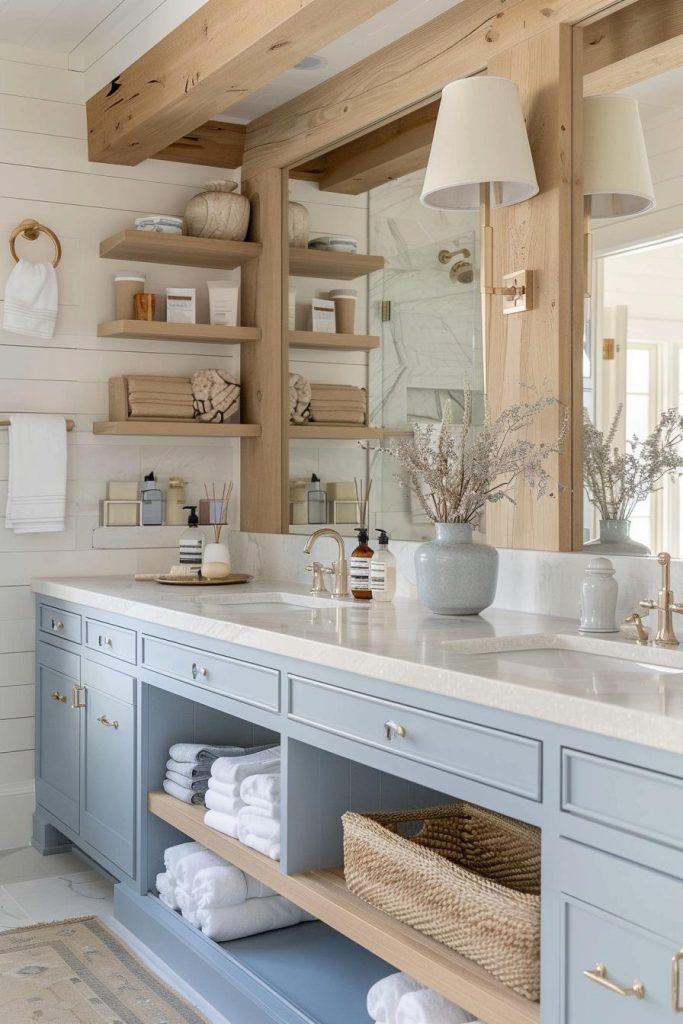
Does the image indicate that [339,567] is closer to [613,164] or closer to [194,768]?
[194,768]

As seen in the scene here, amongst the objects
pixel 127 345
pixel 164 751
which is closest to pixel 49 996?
pixel 164 751

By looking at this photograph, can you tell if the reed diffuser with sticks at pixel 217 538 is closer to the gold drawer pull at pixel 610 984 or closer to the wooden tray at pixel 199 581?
the wooden tray at pixel 199 581

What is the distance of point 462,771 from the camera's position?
1791mm

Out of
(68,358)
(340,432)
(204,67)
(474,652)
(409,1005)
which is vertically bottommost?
(409,1005)

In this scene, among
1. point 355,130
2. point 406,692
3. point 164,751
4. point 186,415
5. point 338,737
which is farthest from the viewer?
point 186,415

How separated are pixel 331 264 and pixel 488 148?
1033 mm

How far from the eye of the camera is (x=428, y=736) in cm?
186

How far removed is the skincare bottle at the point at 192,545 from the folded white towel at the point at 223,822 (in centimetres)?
118

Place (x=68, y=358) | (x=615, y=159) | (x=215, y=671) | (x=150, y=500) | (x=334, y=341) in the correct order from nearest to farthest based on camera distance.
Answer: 1. (x=615, y=159)
2. (x=215, y=671)
3. (x=334, y=341)
4. (x=68, y=358)
5. (x=150, y=500)

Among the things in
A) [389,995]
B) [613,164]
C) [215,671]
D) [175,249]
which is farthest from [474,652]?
[175,249]

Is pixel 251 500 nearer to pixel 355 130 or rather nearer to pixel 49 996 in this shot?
pixel 355 130

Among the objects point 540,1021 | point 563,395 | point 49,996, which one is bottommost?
point 49,996

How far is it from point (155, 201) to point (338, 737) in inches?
97.5

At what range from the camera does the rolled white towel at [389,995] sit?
2.04 meters
